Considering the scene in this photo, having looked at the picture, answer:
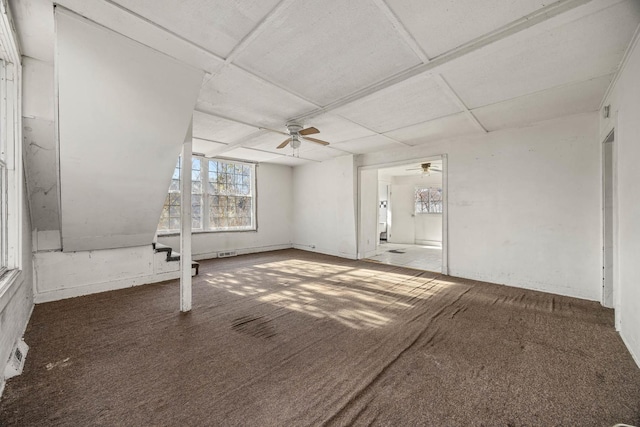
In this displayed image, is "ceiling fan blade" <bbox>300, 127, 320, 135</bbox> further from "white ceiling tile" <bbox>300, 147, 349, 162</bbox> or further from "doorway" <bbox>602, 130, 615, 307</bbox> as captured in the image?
"doorway" <bbox>602, 130, 615, 307</bbox>

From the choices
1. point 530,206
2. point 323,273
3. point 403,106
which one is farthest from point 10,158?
point 530,206

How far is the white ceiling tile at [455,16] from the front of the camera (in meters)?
1.68

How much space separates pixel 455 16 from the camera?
1.78 metres

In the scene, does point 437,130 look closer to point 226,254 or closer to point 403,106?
point 403,106

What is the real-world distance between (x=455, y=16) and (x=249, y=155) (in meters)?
5.11

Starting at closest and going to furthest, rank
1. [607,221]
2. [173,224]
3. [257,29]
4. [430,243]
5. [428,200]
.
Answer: [257,29]
[607,221]
[173,224]
[430,243]
[428,200]

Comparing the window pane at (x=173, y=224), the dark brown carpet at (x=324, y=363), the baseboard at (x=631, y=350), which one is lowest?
the dark brown carpet at (x=324, y=363)

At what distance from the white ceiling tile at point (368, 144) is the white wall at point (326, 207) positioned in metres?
0.63

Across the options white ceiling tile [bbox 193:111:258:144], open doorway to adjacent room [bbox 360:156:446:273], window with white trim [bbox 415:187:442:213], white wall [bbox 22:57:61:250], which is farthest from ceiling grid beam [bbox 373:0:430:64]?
window with white trim [bbox 415:187:442:213]

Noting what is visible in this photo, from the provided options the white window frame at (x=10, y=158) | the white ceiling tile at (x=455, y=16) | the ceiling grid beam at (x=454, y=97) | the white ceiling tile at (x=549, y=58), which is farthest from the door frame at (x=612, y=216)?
the white window frame at (x=10, y=158)

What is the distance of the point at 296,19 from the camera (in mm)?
1810

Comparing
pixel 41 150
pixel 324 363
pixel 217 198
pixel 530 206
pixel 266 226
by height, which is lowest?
pixel 324 363

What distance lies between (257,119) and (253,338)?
2.89m

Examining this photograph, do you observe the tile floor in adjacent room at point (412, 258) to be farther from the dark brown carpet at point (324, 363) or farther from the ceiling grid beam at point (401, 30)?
the ceiling grid beam at point (401, 30)
